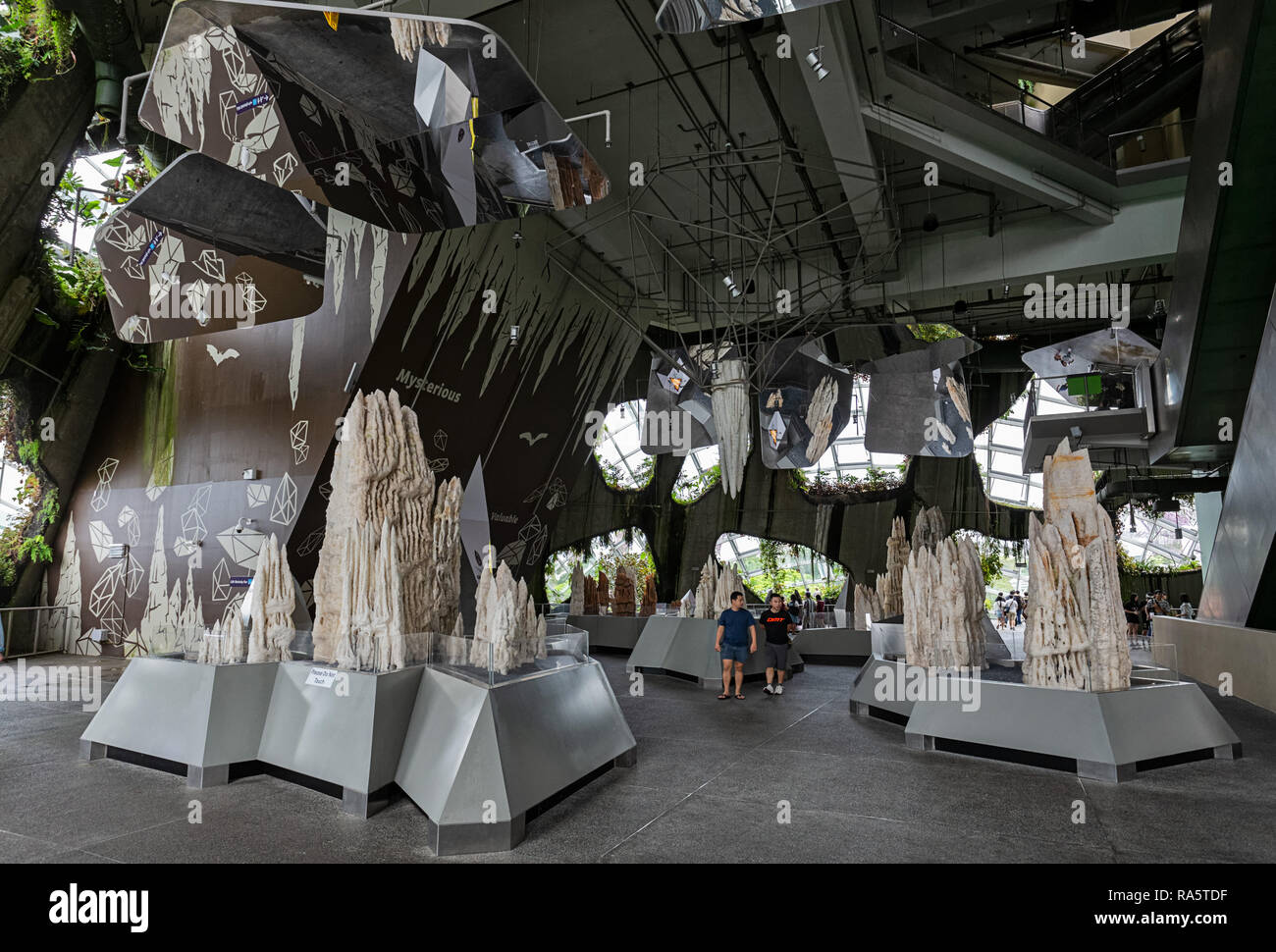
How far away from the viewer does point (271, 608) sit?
632 centimetres

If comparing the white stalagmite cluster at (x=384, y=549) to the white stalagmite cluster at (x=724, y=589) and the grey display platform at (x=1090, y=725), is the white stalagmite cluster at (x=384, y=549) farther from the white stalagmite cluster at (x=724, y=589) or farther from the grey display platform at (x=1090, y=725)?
the white stalagmite cluster at (x=724, y=589)

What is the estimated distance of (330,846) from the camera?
3893mm

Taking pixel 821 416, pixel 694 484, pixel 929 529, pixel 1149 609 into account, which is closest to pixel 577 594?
pixel 821 416

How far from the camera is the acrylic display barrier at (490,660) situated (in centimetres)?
461

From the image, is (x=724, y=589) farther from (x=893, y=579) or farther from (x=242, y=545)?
(x=242, y=545)

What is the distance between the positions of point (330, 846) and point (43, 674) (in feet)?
32.4

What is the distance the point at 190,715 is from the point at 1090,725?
22.0ft

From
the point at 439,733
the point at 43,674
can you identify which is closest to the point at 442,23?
the point at 439,733

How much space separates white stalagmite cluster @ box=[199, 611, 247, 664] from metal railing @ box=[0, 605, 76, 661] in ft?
33.2

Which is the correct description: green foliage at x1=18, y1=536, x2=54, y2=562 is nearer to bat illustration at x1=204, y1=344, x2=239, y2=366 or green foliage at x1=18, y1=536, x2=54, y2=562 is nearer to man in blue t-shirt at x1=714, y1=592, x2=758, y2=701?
bat illustration at x1=204, y1=344, x2=239, y2=366

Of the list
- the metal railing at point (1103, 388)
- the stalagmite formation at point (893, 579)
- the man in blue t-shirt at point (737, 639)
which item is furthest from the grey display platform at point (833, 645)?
the metal railing at point (1103, 388)

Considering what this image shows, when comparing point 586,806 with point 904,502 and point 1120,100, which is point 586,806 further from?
point 904,502

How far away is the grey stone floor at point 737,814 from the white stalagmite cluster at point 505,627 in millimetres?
1010

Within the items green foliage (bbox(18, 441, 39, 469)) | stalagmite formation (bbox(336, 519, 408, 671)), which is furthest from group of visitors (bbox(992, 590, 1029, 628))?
green foliage (bbox(18, 441, 39, 469))
